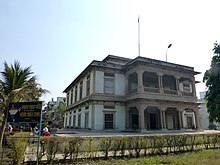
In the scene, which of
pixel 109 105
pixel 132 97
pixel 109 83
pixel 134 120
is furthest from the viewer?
pixel 134 120

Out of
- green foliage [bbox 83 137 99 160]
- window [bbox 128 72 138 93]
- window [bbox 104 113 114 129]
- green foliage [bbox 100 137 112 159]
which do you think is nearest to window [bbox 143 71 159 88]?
window [bbox 128 72 138 93]

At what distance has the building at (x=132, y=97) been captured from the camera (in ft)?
66.2

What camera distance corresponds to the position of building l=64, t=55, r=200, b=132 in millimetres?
20172

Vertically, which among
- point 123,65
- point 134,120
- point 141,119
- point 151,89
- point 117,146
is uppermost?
point 123,65

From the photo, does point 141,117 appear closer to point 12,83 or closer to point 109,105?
point 109,105

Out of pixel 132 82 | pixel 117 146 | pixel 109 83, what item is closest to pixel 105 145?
pixel 117 146

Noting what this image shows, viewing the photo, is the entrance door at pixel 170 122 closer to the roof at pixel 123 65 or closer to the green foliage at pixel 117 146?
the roof at pixel 123 65

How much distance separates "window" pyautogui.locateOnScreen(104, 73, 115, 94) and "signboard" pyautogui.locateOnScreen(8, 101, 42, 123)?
567 inches

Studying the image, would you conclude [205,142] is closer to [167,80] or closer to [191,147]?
[191,147]

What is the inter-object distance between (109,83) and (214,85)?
42.3ft

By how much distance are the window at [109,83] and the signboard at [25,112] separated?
567 inches

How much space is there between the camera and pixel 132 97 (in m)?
20.6

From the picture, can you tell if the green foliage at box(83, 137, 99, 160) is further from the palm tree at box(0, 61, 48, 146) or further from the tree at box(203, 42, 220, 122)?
the tree at box(203, 42, 220, 122)

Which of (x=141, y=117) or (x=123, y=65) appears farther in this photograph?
(x=123, y=65)
